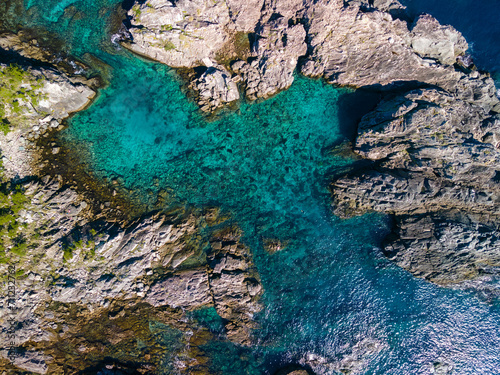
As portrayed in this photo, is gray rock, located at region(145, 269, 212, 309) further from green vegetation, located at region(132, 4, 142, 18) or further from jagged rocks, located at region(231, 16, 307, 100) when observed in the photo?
green vegetation, located at region(132, 4, 142, 18)

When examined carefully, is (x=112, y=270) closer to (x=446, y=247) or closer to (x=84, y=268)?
(x=84, y=268)

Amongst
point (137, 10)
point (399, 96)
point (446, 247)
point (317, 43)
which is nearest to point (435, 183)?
point (446, 247)

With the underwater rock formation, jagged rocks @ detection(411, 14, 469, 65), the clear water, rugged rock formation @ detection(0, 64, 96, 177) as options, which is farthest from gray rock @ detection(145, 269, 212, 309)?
jagged rocks @ detection(411, 14, 469, 65)

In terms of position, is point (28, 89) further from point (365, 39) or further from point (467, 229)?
point (467, 229)

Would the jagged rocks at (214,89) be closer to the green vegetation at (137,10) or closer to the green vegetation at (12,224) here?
the green vegetation at (137,10)

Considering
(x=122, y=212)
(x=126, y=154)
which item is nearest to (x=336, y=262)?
(x=122, y=212)

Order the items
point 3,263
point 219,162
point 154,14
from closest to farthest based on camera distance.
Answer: point 3,263, point 154,14, point 219,162

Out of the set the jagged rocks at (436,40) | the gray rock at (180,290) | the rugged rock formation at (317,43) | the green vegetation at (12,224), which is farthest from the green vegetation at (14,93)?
the jagged rocks at (436,40)
